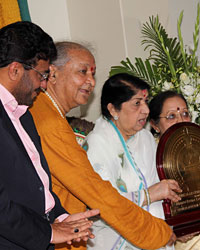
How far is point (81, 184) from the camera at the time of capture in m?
2.13

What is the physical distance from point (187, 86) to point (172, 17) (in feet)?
4.16

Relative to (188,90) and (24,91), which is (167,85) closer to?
(188,90)

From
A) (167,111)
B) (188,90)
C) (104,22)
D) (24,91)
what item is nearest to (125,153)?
(167,111)

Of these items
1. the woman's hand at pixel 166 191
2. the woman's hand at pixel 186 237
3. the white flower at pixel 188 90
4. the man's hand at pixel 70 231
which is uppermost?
the white flower at pixel 188 90

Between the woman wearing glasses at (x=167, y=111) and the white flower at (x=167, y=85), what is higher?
the white flower at (x=167, y=85)

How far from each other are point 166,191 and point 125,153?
37 centimetres

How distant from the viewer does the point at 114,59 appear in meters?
4.21

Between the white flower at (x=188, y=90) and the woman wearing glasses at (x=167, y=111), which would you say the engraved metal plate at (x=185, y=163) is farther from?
the white flower at (x=188, y=90)

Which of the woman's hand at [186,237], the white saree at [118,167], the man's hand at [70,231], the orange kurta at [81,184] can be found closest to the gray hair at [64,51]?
the orange kurta at [81,184]

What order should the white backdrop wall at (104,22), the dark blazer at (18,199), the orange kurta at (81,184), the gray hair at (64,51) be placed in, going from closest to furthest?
the dark blazer at (18,199), the orange kurta at (81,184), the gray hair at (64,51), the white backdrop wall at (104,22)

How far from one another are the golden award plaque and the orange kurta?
10.7 inches

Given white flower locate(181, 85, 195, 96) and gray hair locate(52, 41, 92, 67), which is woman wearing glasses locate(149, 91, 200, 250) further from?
gray hair locate(52, 41, 92, 67)

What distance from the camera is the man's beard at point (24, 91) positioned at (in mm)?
1870

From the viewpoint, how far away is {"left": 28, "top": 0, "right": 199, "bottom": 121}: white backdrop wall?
163 inches
